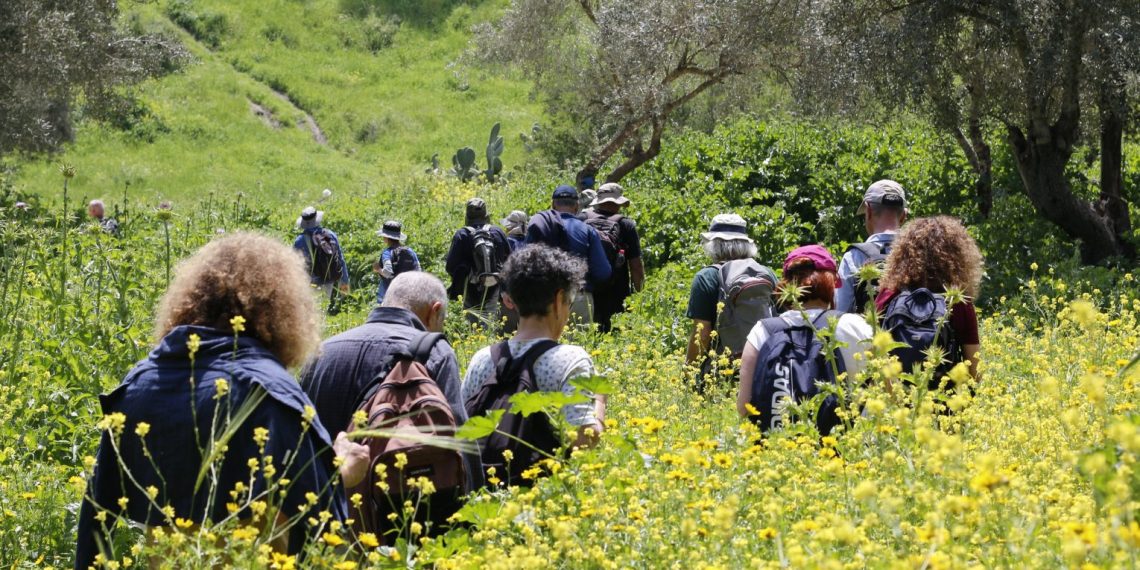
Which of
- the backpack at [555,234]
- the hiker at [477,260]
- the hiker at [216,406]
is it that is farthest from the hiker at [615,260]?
the hiker at [216,406]

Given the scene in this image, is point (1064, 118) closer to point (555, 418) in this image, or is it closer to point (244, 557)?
point (555, 418)

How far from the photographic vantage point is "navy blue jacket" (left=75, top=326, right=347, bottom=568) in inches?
119

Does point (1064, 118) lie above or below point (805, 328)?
above

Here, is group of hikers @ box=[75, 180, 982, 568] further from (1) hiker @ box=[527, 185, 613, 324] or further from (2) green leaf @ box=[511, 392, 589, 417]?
(1) hiker @ box=[527, 185, 613, 324]

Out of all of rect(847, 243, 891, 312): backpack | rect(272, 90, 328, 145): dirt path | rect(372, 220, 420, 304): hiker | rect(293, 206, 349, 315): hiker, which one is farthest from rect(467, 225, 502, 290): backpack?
rect(272, 90, 328, 145): dirt path

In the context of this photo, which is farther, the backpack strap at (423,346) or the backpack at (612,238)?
the backpack at (612,238)

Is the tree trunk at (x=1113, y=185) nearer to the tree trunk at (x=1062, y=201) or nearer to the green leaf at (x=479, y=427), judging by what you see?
the tree trunk at (x=1062, y=201)

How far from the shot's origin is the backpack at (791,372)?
4230 mm

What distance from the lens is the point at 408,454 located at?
3.65m

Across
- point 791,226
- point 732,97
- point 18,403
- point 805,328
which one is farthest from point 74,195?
point 805,328

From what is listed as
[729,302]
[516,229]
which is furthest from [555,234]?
[729,302]

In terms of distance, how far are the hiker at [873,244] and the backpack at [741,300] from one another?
0.57 metres

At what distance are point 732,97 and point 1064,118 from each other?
836cm

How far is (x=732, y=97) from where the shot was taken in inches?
768
